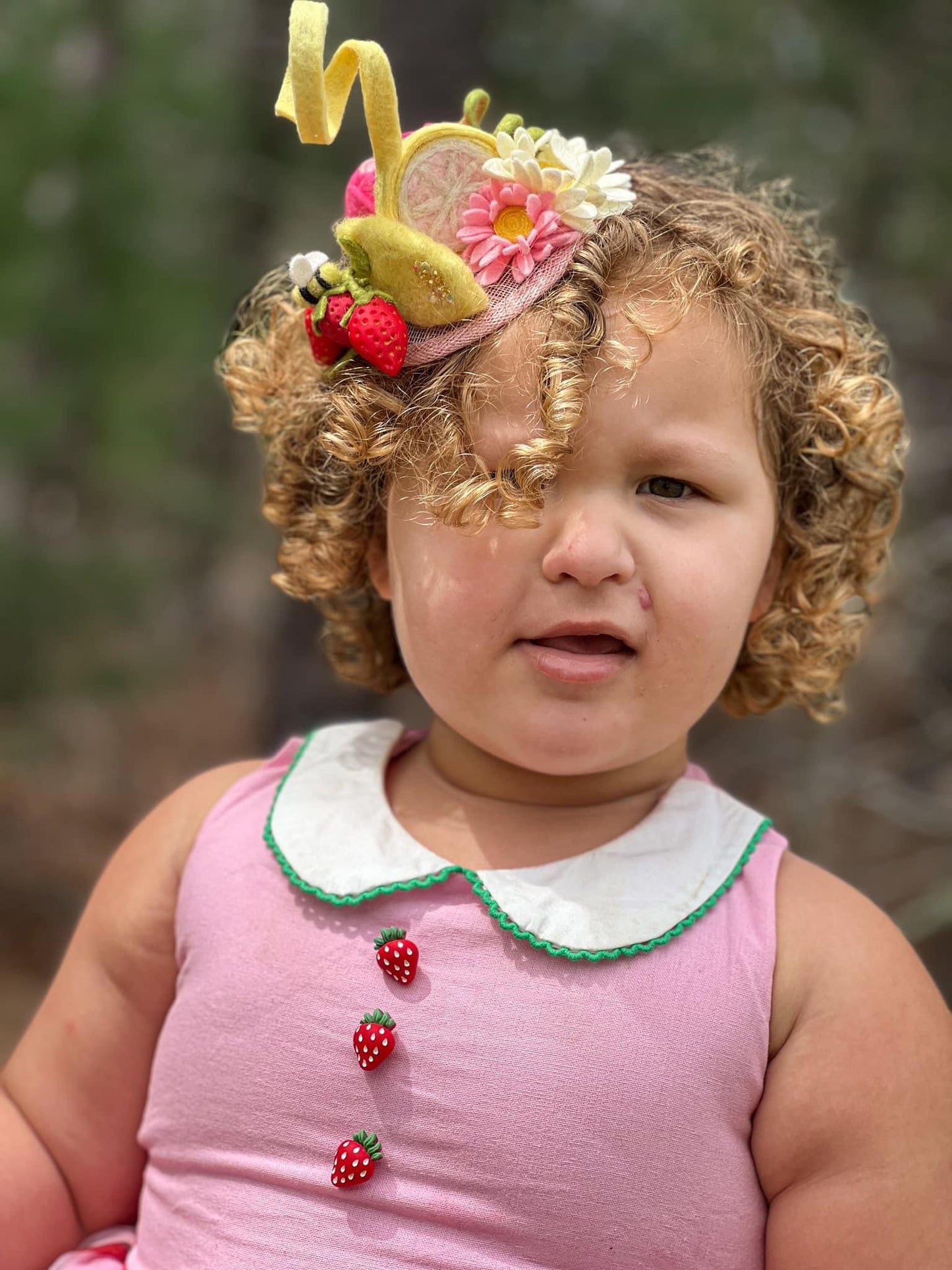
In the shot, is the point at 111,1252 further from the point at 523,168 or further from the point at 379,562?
the point at 523,168

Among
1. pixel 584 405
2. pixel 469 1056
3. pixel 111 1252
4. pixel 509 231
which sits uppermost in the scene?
pixel 509 231

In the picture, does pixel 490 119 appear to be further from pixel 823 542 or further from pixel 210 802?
pixel 210 802

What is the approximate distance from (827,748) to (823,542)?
1334 millimetres

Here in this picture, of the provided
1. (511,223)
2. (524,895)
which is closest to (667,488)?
(511,223)

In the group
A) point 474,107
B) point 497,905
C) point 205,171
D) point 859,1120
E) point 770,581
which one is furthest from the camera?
point 205,171

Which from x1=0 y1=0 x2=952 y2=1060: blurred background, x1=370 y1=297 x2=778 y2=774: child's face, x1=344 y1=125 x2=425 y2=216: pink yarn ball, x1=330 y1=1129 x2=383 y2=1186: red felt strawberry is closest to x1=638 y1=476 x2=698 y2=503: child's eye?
x1=370 y1=297 x2=778 y2=774: child's face

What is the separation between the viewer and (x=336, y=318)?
4.14 ft

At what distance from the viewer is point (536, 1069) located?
1157mm

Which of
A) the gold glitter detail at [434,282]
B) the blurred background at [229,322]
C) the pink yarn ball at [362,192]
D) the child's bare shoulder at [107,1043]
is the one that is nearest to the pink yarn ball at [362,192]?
the pink yarn ball at [362,192]

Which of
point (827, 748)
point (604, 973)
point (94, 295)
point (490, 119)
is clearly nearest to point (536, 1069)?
point (604, 973)

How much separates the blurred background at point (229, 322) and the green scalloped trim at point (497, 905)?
1056 millimetres

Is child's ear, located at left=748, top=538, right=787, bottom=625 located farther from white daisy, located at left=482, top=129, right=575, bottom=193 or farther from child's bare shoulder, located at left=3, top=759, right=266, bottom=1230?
child's bare shoulder, located at left=3, top=759, right=266, bottom=1230

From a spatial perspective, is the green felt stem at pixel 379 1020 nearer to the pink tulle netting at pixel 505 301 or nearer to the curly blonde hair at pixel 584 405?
the curly blonde hair at pixel 584 405

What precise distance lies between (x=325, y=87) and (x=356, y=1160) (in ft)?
3.18
